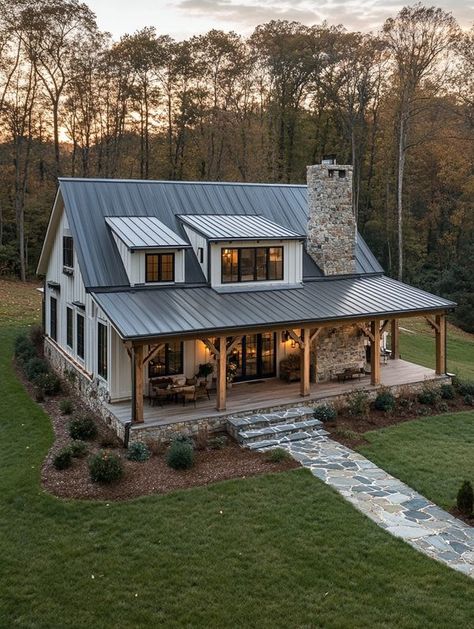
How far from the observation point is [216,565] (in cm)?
834

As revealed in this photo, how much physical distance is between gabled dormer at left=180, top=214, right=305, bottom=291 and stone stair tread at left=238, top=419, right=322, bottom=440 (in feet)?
14.3

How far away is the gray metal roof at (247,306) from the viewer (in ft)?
43.4

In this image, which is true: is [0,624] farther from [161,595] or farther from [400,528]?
[400,528]

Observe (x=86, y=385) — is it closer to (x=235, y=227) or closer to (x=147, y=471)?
(x=147, y=471)

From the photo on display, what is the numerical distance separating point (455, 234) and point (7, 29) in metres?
29.7

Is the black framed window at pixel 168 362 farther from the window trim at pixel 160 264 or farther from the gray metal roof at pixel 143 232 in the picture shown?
the gray metal roof at pixel 143 232

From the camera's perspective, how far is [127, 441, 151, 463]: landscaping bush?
11953 millimetres

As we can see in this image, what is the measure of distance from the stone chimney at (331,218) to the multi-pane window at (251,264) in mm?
2099

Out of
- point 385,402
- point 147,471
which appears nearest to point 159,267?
point 147,471

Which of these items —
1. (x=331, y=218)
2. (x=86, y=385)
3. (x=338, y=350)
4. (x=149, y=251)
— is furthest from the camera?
(x=331, y=218)

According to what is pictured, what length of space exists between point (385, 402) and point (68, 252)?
33.3 feet

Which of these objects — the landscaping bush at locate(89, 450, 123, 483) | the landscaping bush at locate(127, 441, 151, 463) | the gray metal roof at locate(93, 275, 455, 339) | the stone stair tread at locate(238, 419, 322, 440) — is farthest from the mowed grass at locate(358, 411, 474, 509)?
the landscaping bush at locate(89, 450, 123, 483)

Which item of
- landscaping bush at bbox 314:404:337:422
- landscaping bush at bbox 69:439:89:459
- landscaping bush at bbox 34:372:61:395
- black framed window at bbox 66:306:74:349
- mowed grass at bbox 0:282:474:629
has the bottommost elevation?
mowed grass at bbox 0:282:474:629

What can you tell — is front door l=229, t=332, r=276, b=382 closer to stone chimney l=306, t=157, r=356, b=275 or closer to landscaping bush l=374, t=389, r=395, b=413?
landscaping bush l=374, t=389, r=395, b=413
